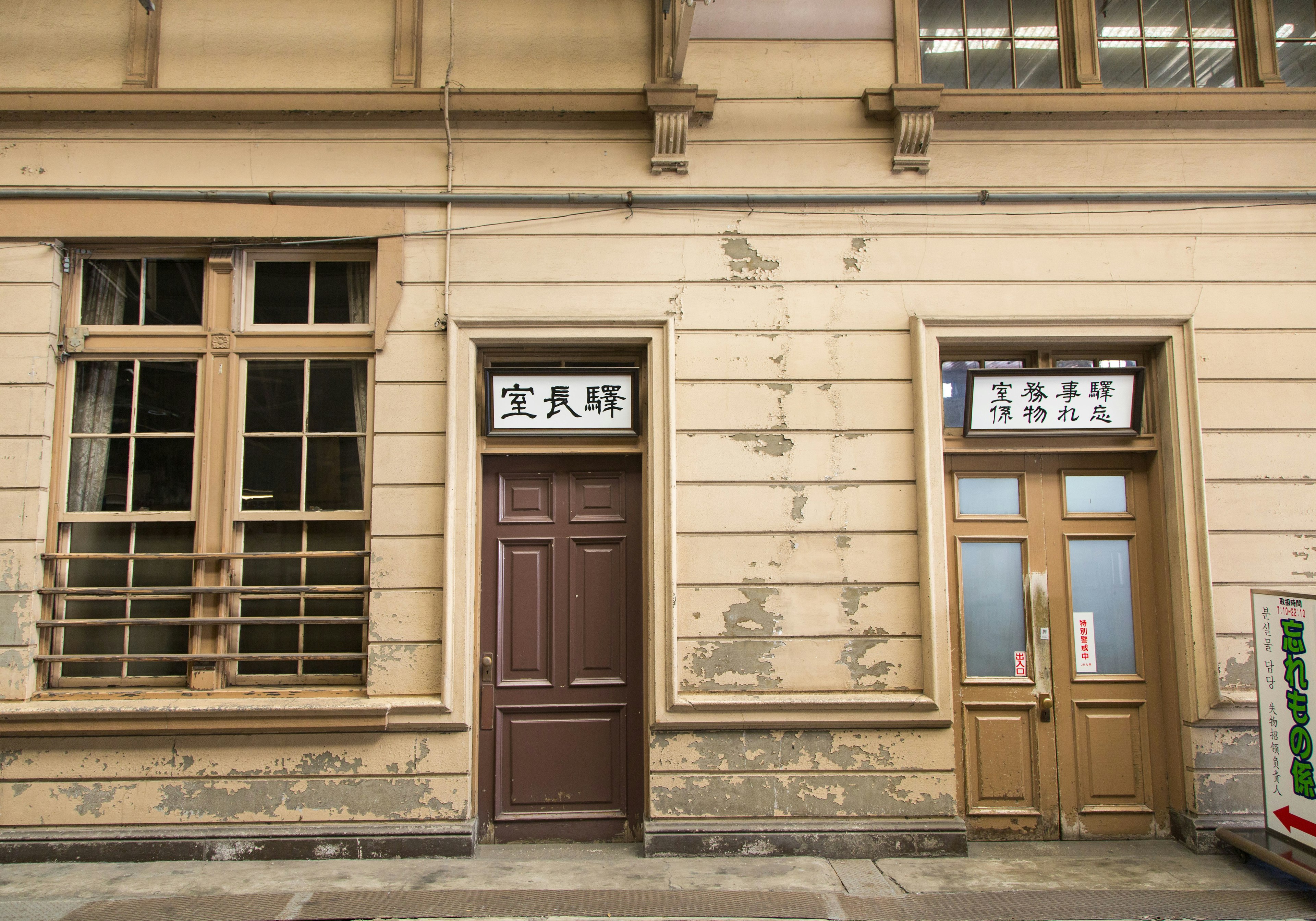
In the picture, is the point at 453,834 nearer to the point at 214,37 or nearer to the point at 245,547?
the point at 245,547

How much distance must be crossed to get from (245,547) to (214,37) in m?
3.27

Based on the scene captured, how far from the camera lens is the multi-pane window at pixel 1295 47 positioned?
5230 mm

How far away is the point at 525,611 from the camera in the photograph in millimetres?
4754

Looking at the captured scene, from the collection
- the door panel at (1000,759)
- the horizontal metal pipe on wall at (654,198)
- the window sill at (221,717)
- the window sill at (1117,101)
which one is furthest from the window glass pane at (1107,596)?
the window sill at (221,717)

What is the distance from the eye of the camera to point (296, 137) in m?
4.82

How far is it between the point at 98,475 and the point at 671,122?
13.8ft

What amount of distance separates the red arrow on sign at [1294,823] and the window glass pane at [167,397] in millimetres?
6642

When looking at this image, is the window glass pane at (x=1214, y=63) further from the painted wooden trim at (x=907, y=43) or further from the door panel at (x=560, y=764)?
the door panel at (x=560, y=764)

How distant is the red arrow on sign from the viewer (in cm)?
390

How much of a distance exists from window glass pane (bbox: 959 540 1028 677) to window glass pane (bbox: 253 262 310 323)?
178 inches

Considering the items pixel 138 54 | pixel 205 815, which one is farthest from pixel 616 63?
pixel 205 815

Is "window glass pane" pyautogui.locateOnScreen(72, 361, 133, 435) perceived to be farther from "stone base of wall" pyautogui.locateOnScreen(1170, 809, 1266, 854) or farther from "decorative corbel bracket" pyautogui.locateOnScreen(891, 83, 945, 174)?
"stone base of wall" pyautogui.locateOnScreen(1170, 809, 1266, 854)

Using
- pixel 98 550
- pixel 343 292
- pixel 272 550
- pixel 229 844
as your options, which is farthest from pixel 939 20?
pixel 229 844

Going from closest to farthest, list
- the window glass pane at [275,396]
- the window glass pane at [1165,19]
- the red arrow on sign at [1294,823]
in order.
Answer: the red arrow on sign at [1294,823], the window glass pane at [275,396], the window glass pane at [1165,19]
